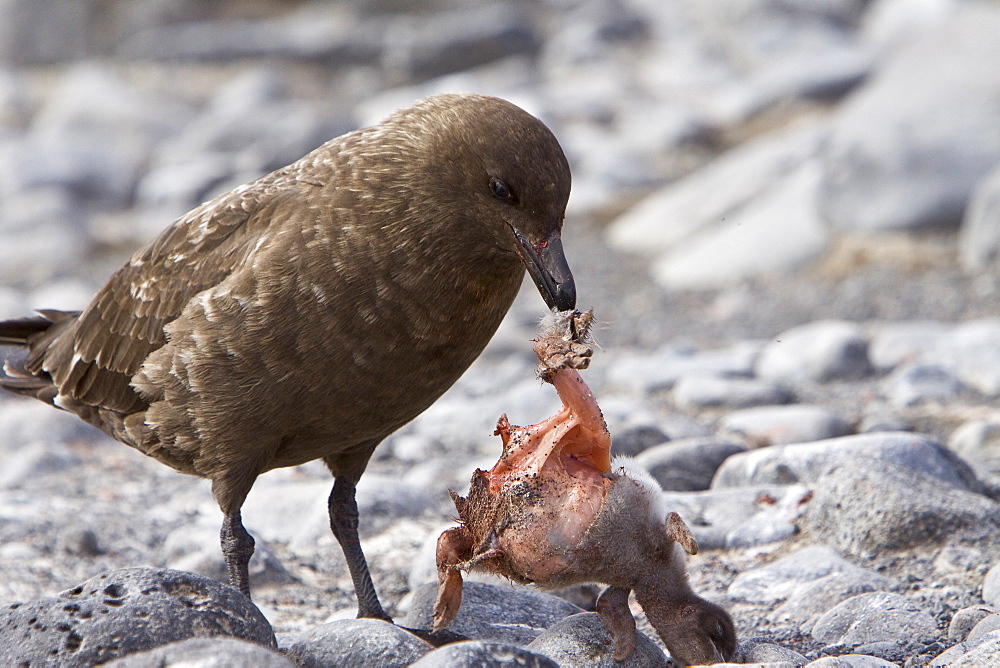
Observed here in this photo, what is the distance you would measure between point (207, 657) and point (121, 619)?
48 cm

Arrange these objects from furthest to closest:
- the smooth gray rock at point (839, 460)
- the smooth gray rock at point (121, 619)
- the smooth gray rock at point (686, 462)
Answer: the smooth gray rock at point (686, 462) → the smooth gray rock at point (839, 460) → the smooth gray rock at point (121, 619)

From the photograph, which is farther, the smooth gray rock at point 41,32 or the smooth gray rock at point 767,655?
the smooth gray rock at point 41,32

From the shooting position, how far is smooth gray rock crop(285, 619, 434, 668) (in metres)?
2.84

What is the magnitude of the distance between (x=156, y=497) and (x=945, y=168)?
581 cm

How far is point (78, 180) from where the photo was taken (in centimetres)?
1330

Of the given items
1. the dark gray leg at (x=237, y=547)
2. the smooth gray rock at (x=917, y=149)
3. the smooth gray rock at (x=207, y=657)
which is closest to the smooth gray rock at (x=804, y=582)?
the dark gray leg at (x=237, y=547)

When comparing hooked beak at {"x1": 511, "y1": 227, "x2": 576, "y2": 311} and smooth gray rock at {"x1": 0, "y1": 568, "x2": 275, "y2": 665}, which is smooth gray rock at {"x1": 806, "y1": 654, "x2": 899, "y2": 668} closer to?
hooked beak at {"x1": 511, "y1": 227, "x2": 576, "y2": 311}

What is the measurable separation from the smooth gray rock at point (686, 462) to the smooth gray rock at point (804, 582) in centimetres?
79

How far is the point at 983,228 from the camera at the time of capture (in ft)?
25.0

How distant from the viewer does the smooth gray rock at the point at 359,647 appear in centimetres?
284

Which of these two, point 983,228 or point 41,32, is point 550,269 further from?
point 41,32

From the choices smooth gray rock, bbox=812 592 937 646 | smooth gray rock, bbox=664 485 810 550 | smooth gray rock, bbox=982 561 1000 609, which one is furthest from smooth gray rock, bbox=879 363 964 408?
smooth gray rock, bbox=812 592 937 646

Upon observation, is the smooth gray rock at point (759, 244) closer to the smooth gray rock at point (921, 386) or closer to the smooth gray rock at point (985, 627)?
the smooth gray rock at point (921, 386)

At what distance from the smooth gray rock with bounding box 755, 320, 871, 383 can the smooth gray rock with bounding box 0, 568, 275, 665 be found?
4.20m
